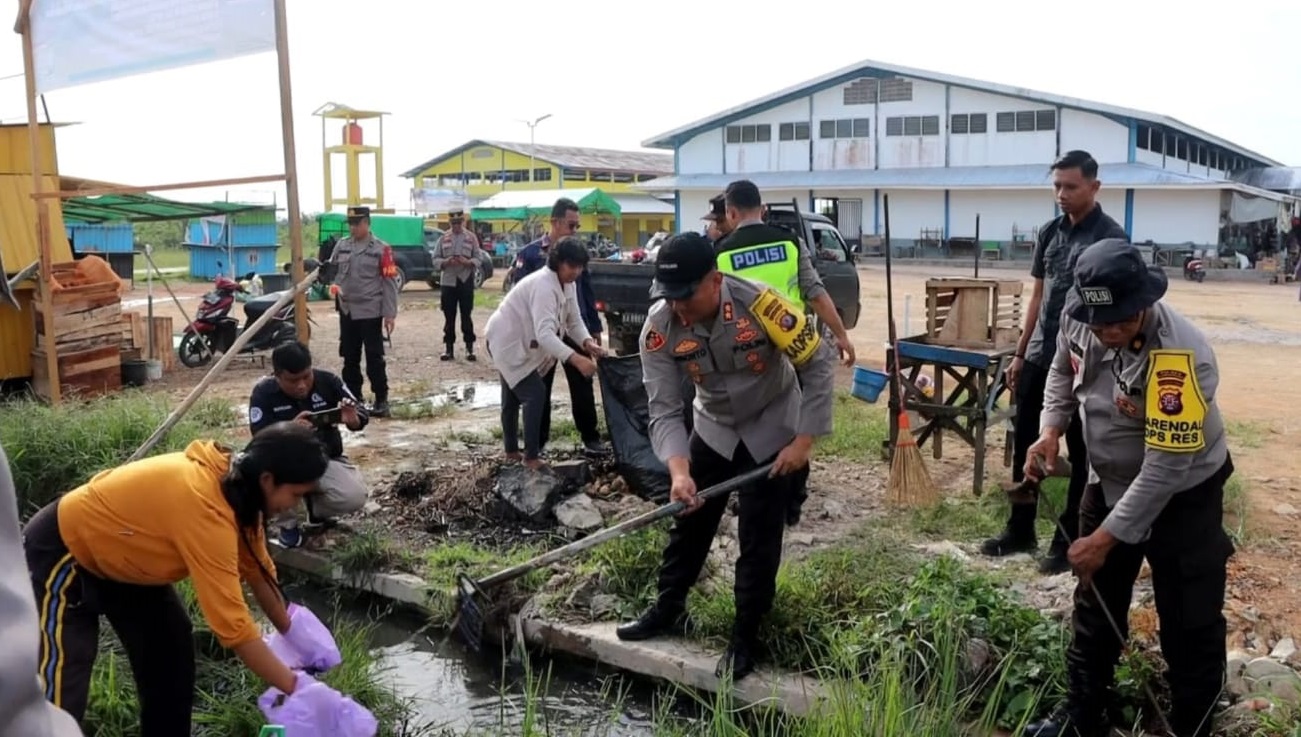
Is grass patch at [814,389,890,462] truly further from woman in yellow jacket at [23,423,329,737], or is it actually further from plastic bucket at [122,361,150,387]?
plastic bucket at [122,361,150,387]

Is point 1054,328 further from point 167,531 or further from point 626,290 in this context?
point 626,290

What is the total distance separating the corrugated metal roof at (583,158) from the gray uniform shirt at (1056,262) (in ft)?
147

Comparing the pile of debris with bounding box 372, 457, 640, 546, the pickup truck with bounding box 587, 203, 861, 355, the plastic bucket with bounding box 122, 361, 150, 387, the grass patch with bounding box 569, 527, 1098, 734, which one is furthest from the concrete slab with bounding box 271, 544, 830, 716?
the plastic bucket with bounding box 122, 361, 150, 387

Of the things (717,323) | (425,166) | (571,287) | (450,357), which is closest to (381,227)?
(450,357)

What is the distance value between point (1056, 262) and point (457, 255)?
27.4ft

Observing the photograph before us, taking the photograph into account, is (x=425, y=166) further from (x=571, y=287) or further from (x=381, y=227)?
(x=571, y=287)

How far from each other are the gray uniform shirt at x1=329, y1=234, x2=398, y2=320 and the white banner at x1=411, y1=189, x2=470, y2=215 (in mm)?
30589

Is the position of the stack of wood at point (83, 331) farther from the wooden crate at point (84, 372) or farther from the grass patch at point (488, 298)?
the grass patch at point (488, 298)

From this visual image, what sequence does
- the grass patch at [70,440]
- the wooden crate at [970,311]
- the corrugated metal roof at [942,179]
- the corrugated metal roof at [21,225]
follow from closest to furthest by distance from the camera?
the grass patch at [70,440], the wooden crate at [970,311], the corrugated metal roof at [21,225], the corrugated metal roof at [942,179]

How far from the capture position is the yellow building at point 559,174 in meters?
45.2

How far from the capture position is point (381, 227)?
2352cm

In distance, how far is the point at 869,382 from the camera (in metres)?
6.54

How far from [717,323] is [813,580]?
125 cm

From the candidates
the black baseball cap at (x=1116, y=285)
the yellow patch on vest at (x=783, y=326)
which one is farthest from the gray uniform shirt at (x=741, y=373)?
the black baseball cap at (x=1116, y=285)
